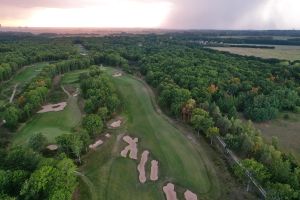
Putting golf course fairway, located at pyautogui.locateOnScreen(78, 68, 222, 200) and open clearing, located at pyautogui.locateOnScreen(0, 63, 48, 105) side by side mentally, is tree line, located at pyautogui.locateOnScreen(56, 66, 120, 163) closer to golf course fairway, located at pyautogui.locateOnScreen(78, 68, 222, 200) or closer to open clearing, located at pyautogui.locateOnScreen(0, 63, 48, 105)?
golf course fairway, located at pyautogui.locateOnScreen(78, 68, 222, 200)

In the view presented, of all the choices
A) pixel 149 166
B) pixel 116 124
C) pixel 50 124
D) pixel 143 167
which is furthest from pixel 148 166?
pixel 50 124

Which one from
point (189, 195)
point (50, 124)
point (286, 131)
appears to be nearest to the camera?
point (189, 195)

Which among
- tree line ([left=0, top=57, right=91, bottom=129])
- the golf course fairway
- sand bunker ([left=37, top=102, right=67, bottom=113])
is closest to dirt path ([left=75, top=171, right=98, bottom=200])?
the golf course fairway

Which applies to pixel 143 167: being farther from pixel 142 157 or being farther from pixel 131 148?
pixel 131 148

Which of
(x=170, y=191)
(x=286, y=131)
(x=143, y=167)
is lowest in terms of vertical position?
(x=286, y=131)

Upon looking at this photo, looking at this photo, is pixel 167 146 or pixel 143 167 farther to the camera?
pixel 167 146

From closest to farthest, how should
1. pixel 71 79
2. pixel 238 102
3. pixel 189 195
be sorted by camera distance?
pixel 189 195 < pixel 238 102 < pixel 71 79

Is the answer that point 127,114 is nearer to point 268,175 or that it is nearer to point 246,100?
point 246,100
